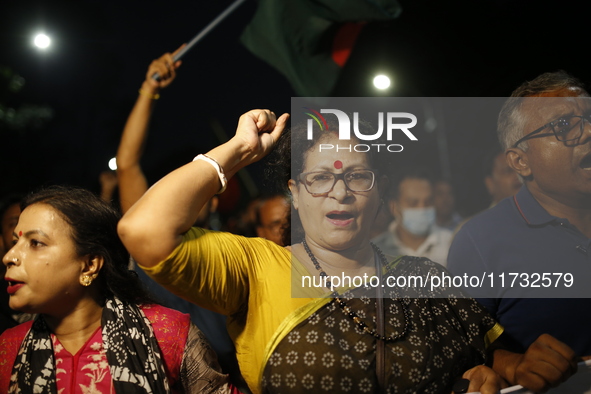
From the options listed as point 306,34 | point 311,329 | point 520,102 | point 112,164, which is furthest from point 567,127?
point 112,164

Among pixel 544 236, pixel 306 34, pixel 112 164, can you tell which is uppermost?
pixel 306 34

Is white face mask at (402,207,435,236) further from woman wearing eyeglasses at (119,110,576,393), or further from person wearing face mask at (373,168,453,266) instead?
woman wearing eyeglasses at (119,110,576,393)

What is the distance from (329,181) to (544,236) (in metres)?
0.82

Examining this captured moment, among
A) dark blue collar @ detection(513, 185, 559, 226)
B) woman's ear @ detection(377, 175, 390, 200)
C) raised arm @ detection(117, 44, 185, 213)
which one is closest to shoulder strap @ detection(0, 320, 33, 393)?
raised arm @ detection(117, 44, 185, 213)

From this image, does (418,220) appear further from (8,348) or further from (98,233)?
(8,348)

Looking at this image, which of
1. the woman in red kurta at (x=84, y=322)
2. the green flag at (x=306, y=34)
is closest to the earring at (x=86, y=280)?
the woman in red kurta at (x=84, y=322)

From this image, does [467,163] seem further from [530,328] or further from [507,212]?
[530,328]

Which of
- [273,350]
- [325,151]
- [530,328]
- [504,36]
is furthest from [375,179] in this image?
[504,36]

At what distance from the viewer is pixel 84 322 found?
74.8 inches

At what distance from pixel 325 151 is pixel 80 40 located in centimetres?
173

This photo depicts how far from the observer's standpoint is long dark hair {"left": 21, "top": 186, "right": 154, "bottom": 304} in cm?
189

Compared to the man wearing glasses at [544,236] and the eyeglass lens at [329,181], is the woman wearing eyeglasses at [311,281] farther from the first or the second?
the man wearing glasses at [544,236]

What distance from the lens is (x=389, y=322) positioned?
5.65 ft

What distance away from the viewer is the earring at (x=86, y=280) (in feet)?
6.17
